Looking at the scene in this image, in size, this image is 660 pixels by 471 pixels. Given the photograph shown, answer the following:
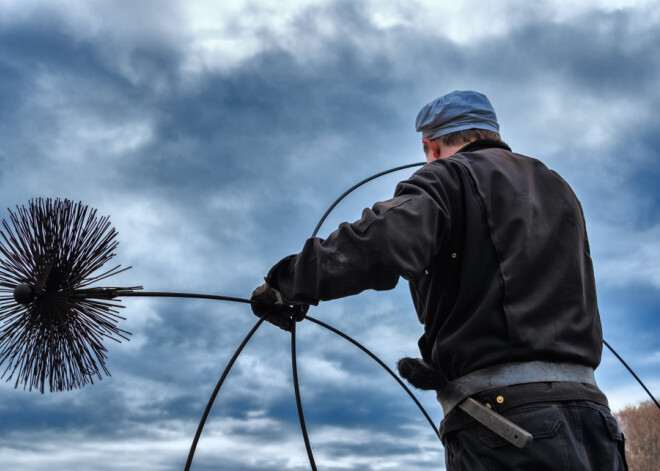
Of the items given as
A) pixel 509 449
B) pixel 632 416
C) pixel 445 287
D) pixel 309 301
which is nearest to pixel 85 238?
pixel 309 301

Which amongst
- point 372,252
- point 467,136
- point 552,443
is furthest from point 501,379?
point 467,136

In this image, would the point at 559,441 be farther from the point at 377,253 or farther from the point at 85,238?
the point at 85,238

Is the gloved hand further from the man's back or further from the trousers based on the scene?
the trousers

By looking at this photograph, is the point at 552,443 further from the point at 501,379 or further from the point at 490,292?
the point at 490,292

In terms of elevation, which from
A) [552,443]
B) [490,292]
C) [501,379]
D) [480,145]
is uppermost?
[480,145]

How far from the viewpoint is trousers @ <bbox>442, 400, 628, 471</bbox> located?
1739 mm

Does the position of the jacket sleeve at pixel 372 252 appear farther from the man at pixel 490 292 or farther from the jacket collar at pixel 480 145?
the jacket collar at pixel 480 145

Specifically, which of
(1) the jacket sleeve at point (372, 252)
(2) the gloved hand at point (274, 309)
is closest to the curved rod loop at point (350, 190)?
(2) the gloved hand at point (274, 309)

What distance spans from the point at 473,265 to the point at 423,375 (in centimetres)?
41

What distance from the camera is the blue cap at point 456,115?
2.56 m

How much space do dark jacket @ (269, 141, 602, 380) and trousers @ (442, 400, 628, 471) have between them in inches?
6.2

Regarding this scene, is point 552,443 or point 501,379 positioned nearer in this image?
point 552,443

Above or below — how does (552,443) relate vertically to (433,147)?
below

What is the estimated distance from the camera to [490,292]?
76.4 inches
